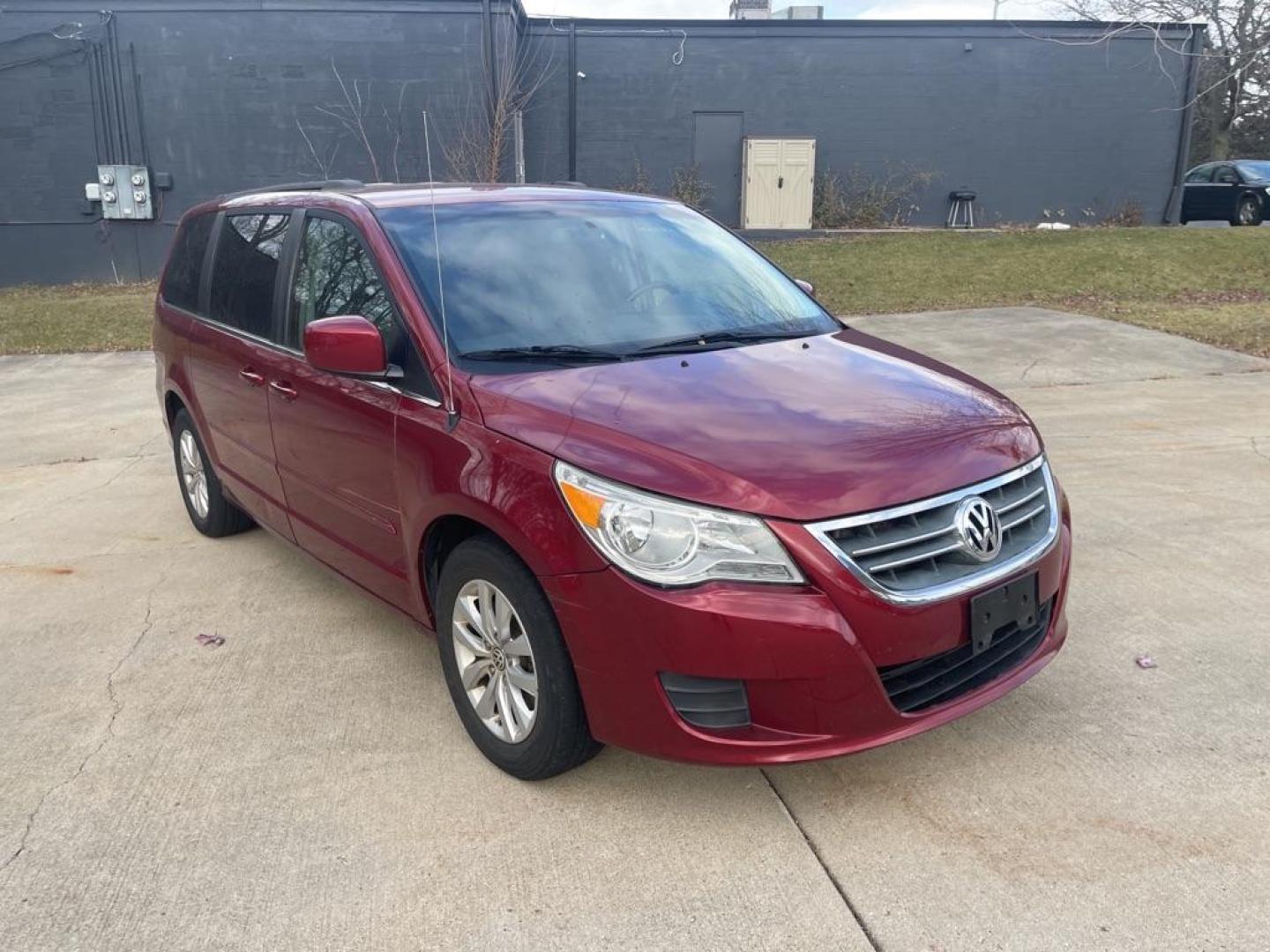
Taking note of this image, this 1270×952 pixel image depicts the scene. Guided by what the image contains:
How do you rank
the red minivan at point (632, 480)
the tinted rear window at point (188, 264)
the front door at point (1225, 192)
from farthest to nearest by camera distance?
the front door at point (1225, 192), the tinted rear window at point (188, 264), the red minivan at point (632, 480)

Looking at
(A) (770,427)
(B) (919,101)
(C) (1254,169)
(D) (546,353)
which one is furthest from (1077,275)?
(A) (770,427)

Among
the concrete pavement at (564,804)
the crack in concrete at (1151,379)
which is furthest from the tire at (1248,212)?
the concrete pavement at (564,804)

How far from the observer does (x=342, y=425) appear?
3584 millimetres

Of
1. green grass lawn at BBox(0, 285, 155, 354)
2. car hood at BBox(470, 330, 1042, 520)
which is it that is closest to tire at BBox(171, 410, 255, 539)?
car hood at BBox(470, 330, 1042, 520)

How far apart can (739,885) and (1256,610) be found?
2778mm

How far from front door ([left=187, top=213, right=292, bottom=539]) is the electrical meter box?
49.5ft

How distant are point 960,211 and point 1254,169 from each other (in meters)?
6.24

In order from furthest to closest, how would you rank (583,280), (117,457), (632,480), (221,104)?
(221,104) → (117,457) → (583,280) → (632,480)

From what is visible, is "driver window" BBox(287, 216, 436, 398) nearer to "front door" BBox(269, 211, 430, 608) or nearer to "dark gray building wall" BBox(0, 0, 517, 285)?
"front door" BBox(269, 211, 430, 608)

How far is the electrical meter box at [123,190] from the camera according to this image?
17812 mm

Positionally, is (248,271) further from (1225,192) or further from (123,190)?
(1225,192)

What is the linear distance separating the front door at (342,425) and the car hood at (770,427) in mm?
496

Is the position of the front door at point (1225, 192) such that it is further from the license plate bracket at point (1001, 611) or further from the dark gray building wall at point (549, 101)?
the license plate bracket at point (1001, 611)

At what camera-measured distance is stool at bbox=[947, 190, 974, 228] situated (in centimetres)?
2122
